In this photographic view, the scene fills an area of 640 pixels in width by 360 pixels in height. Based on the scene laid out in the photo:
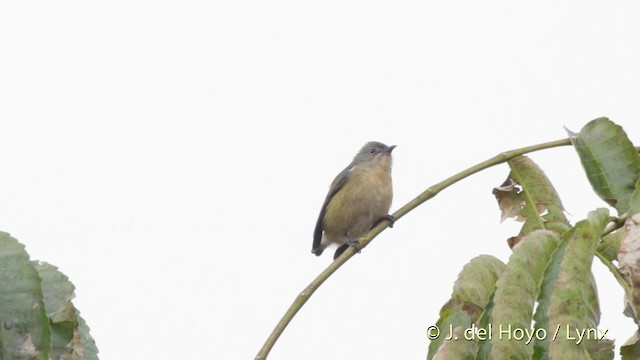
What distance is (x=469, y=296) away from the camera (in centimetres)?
249

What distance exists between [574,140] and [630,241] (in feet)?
2.78

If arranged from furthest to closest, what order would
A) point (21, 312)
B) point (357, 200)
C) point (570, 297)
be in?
1. point (357, 200)
2. point (21, 312)
3. point (570, 297)

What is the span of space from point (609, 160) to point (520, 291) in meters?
0.97

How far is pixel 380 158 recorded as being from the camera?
28.2ft

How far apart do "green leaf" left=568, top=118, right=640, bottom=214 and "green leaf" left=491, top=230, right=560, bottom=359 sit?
0.59 meters

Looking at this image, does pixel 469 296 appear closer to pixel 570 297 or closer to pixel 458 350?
pixel 458 350

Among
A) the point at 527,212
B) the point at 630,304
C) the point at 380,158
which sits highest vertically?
the point at 380,158

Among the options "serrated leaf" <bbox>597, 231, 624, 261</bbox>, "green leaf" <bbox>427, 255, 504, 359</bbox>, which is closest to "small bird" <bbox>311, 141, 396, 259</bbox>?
"serrated leaf" <bbox>597, 231, 624, 261</bbox>

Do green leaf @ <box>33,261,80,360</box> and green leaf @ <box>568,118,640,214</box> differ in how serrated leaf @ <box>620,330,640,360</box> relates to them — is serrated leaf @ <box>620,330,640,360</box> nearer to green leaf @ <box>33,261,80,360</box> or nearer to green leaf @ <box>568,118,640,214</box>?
green leaf @ <box>568,118,640,214</box>

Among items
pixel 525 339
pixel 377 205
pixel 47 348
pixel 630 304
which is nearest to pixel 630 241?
pixel 630 304

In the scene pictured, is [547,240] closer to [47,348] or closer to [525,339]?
[525,339]

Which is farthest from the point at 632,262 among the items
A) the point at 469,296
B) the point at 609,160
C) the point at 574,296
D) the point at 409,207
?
the point at 409,207

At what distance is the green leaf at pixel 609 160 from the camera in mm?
2850

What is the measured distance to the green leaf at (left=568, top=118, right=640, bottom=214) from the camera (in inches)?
112
